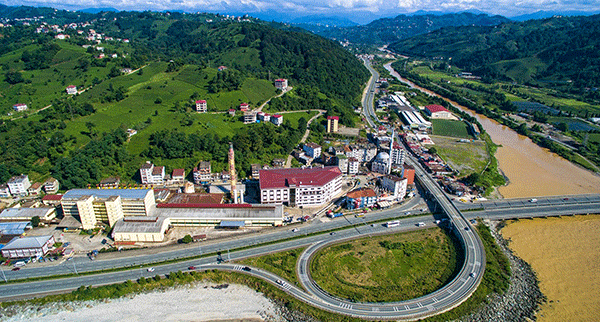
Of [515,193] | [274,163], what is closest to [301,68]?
[274,163]

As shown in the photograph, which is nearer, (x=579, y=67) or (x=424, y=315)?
(x=424, y=315)

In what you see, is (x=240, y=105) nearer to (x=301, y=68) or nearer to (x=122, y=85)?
(x=122, y=85)

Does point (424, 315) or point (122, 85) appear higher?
point (122, 85)

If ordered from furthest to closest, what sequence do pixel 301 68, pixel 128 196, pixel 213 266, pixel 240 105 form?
pixel 301 68 → pixel 240 105 → pixel 128 196 → pixel 213 266

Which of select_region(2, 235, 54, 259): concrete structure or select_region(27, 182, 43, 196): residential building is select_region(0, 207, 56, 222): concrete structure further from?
select_region(2, 235, 54, 259): concrete structure

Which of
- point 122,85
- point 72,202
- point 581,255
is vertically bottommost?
point 581,255

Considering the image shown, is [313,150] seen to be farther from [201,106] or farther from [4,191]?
[4,191]

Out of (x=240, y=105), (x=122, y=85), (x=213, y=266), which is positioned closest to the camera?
(x=213, y=266)

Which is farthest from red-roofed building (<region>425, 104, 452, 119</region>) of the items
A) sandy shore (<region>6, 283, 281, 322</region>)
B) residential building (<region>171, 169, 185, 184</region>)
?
sandy shore (<region>6, 283, 281, 322</region>)
